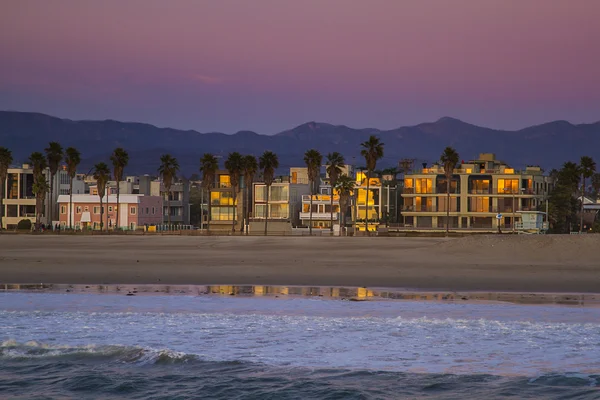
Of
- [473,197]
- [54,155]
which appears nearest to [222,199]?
[54,155]

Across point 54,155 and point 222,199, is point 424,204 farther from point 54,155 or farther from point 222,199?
point 54,155

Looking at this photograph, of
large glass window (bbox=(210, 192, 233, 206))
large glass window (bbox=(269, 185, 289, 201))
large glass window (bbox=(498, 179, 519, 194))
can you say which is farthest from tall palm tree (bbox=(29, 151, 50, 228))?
large glass window (bbox=(498, 179, 519, 194))

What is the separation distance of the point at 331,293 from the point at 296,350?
12439mm

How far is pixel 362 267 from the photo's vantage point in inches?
1753

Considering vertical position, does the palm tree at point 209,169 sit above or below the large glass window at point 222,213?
above

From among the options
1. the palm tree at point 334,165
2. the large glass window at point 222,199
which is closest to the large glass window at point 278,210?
the large glass window at point 222,199

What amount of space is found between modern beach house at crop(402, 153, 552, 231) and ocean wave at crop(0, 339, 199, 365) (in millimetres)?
99562

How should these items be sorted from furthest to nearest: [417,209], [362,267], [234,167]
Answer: [234,167]
[417,209]
[362,267]

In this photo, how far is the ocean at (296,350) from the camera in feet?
53.4

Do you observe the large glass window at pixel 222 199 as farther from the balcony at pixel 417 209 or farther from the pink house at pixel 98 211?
the balcony at pixel 417 209

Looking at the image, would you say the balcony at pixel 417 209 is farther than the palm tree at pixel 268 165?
Yes

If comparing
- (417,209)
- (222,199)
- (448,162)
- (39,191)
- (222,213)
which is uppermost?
(448,162)

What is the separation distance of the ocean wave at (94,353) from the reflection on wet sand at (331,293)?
11.1 metres

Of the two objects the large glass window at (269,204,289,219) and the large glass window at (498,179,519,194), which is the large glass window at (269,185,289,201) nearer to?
the large glass window at (269,204,289,219)
